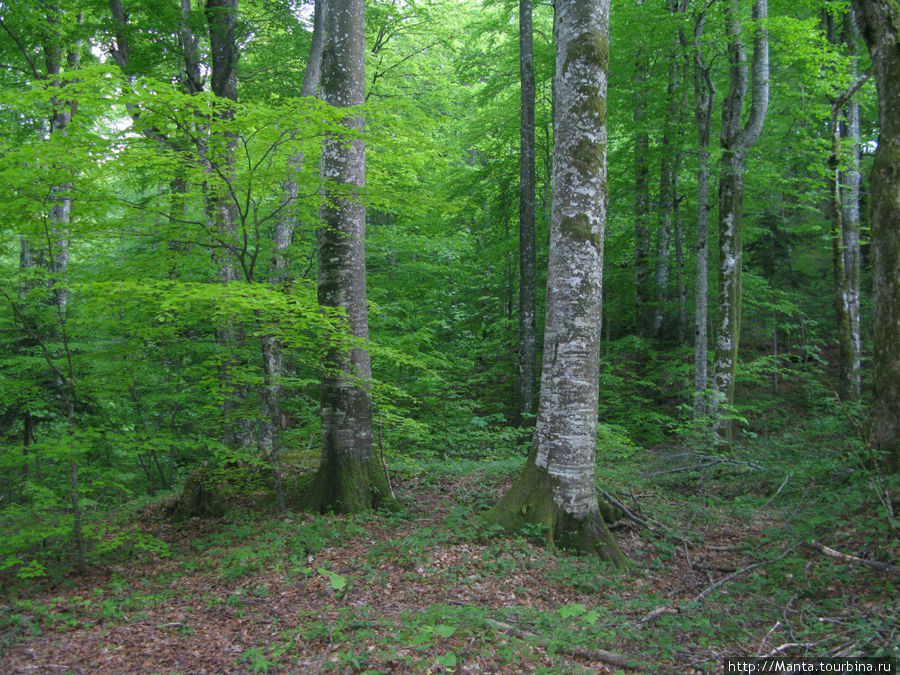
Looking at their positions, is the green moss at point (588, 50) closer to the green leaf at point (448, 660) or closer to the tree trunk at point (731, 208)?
the tree trunk at point (731, 208)

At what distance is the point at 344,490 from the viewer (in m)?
6.17

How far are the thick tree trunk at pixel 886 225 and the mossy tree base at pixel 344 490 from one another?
5161 mm

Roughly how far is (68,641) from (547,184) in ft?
44.3

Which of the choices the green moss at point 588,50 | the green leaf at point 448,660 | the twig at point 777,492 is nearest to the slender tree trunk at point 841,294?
the twig at point 777,492

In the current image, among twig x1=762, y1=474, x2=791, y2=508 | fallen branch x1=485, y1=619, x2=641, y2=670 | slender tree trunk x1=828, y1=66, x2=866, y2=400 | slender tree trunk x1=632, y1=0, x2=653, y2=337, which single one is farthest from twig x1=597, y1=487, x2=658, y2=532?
slender tree trunk x1=632, y1=0, x2=653, y2=337

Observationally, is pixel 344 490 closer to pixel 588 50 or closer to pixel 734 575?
pixel 734 575

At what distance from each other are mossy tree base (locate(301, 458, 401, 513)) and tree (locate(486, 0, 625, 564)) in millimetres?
1663

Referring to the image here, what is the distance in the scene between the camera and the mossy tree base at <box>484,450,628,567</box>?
5121 millimetres

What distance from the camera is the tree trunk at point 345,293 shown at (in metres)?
6.16

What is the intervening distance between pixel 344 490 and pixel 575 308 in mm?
3458

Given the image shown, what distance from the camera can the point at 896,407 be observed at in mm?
4832

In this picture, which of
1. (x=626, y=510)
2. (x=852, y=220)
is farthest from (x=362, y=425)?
(x=852, y=220)

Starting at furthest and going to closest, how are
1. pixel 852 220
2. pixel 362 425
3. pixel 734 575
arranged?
pixel 852 220, pixel 362 425, pixel 734 575

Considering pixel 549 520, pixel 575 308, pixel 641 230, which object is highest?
pixel 641 230
